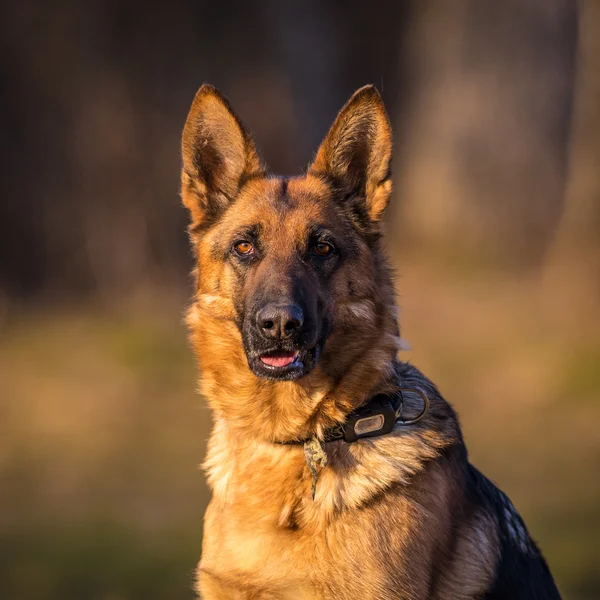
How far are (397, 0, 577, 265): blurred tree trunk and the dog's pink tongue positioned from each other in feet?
30.2

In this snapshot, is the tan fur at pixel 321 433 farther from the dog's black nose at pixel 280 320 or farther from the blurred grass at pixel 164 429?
the blurred grass at pixel 164 429

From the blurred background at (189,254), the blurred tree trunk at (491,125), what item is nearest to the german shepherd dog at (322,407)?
the blurred background at (189,254)

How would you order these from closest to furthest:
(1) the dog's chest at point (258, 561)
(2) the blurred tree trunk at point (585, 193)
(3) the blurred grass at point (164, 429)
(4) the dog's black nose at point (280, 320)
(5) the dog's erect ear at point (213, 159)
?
(1) the dog's chest at point (258, 561) → (4) the dog's black nose at point (280, 320) → (5) the dog's erect ear at point (213, 159) → (3) the blurred grass at point (164, 429) → (2) the blurred tree trunk at point (585, 193)

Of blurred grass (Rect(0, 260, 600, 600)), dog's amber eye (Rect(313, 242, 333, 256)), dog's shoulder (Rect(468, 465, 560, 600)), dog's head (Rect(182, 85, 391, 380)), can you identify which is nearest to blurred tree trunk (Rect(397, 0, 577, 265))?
blurred grass (Rect(0, 260, 600, 600))

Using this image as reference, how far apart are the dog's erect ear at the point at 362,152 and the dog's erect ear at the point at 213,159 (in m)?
0.31

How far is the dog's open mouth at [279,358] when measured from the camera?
344 centimetres

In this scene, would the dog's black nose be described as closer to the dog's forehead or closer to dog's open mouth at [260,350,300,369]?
dog's open mouth at [260,350,300,369]

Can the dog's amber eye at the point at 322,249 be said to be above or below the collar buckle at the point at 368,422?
above

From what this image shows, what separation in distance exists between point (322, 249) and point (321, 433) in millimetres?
739

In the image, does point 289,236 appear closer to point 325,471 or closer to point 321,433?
point 321,433

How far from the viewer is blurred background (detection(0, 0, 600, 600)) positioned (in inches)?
303

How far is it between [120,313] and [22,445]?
3.17 meters

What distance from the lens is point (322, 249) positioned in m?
3.75

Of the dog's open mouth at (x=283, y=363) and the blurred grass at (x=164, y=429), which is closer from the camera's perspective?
the dog's open mouth at (x=283, y=363)
